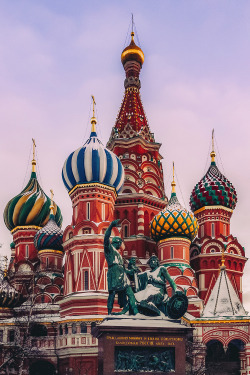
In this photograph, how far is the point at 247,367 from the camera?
3553 centimetres

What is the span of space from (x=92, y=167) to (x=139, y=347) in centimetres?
2217

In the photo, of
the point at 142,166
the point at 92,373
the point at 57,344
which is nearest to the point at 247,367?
the point at 92,373

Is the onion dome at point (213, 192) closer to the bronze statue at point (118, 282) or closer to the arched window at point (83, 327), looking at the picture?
the arched window at point (83, 327)

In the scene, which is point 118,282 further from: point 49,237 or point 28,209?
point 28,209

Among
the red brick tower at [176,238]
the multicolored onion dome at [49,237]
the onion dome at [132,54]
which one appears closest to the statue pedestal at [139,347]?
the red brick tower at [176,238]

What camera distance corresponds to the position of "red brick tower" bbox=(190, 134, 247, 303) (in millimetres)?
42750

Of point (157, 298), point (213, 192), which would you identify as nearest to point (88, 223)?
point (213, 192)

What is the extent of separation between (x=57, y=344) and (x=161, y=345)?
21069 millimetres

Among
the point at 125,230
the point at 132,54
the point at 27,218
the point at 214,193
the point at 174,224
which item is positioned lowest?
the point at 174,224

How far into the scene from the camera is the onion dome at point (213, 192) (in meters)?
44.2

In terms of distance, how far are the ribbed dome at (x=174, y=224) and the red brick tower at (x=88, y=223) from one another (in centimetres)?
295

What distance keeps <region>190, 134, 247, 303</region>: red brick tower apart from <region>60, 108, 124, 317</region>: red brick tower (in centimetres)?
700

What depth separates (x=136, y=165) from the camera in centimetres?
4509

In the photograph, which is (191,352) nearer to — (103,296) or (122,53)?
(103,296)
